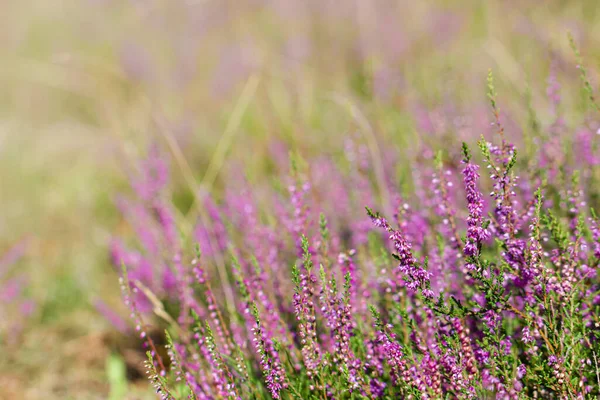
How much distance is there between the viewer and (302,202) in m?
2.43

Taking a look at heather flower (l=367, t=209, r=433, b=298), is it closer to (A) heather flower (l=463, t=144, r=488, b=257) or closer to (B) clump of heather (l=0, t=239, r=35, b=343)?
(A) heather flower (l=463, t=144, r=488, b=257)

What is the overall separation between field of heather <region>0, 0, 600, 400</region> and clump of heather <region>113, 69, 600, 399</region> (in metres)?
0.02

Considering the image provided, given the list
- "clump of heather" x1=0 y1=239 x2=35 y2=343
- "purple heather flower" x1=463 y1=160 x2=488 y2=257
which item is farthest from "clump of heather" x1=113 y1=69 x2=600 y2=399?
"clump of heather" x1=0 y1=239 x2=35 y2=343

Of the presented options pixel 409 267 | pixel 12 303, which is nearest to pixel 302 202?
pixel 409 267

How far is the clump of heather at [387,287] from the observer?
1.63m

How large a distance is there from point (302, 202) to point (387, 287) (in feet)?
1.75

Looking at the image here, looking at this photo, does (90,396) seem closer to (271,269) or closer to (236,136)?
(271,269)

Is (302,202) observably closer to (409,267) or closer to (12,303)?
(409,267)

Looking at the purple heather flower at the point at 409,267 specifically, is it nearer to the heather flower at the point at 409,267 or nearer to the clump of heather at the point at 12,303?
the heather flower at the point at 409,267

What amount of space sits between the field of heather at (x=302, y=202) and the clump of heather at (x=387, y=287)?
0.6 inches

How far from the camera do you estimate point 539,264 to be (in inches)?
62.0

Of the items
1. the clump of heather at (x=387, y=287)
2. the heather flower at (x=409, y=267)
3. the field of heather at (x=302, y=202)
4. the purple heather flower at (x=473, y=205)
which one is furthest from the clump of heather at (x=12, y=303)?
the purple heather flower at (x=473, y=205)

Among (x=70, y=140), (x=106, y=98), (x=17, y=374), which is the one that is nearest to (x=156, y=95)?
(x=106, y=98)

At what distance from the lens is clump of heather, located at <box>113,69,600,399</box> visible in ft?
5.34
